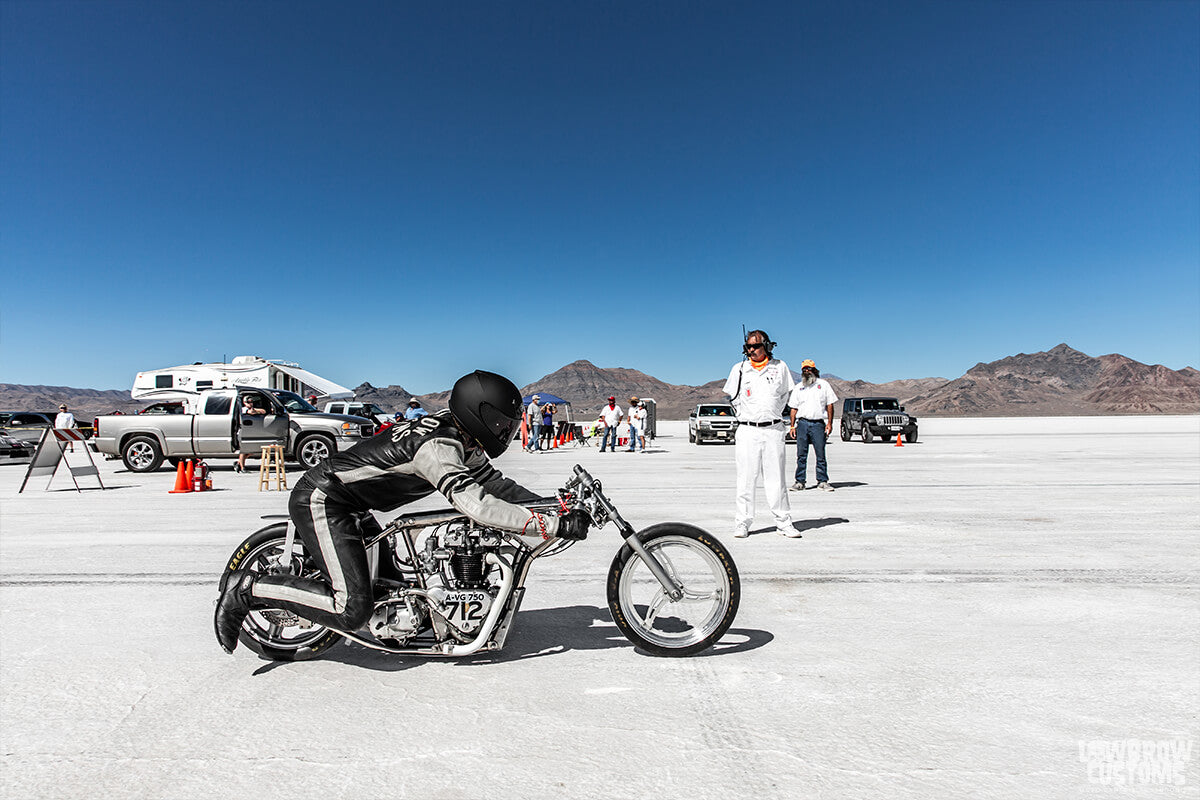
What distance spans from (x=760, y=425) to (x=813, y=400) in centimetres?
458

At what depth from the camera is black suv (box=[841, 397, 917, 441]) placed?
28797mm

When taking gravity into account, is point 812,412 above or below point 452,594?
Answer: above

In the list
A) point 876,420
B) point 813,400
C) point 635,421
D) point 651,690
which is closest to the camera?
point 651,690

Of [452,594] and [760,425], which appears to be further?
[760,425]

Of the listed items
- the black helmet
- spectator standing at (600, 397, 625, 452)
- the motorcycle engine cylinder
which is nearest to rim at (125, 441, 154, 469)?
spectator standing at (600, 397, 625, 452)

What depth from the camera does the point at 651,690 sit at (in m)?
3.67

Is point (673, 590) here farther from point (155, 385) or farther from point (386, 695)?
point (155, 385)

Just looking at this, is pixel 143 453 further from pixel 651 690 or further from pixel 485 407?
pixel 651 690

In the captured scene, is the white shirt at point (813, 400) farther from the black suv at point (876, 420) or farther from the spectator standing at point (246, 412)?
the black suv at point (876, 420)

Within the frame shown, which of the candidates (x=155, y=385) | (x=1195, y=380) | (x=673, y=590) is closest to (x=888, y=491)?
(x=673, y=590)

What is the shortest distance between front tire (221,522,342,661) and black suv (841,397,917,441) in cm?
2644

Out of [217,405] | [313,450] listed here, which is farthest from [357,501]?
[217,405]

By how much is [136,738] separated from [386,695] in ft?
3.38

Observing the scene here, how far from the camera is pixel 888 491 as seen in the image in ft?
39.5
